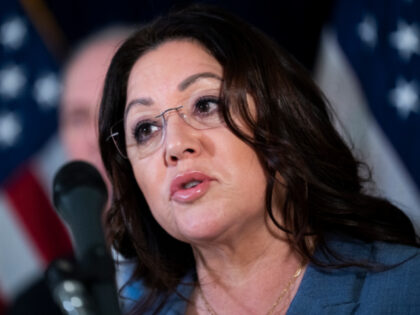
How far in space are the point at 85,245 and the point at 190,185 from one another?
0.66 metres

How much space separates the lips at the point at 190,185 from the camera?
1.51 meters

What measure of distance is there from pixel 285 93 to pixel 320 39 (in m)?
1.25

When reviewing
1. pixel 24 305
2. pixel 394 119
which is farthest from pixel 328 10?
pixel 24 305

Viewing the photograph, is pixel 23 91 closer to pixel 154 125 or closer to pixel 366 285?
pixel 154 125

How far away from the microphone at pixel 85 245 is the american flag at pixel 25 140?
2134mm

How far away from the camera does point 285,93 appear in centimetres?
166

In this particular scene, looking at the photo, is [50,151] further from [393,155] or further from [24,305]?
[393,155]

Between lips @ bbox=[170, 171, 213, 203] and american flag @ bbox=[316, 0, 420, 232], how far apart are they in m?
1.02

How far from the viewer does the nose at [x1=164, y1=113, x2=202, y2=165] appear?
1.52 m

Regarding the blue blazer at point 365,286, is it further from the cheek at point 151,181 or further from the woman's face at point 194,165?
the cheek at point 151,181

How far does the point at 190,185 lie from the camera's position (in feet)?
5.03

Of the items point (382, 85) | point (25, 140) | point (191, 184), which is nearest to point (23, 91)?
point (25, 140)

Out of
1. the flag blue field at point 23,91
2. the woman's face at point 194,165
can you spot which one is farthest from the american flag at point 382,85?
the flag blue field at point 23,91

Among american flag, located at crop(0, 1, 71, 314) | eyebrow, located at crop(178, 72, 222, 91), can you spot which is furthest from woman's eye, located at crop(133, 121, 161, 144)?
american flag, located at crop(0, 1, 71, 314)
